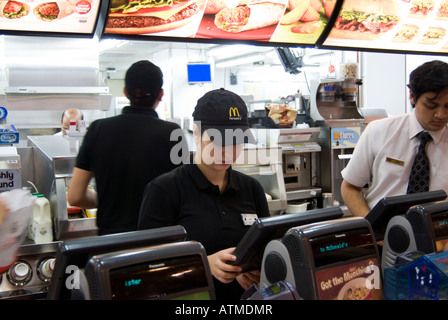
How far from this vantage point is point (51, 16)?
2637 mm

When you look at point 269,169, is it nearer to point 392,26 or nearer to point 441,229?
point 392,26

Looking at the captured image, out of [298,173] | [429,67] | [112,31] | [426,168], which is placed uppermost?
[112,31]

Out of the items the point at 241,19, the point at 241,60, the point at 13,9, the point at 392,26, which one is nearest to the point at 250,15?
the point at 241,19

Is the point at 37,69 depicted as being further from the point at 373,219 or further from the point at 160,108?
the point at 160,108

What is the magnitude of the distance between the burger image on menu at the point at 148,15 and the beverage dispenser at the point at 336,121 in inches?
106

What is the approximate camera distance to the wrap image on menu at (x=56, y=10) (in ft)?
8.59

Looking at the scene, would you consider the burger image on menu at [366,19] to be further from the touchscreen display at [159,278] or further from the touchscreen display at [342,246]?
the touchscreen display at [159,278]

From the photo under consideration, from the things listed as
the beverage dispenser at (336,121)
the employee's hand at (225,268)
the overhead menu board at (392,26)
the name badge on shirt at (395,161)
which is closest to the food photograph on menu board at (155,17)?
the overhead menu board at (392,26)

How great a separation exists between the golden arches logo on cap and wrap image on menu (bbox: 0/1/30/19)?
62.8 inches

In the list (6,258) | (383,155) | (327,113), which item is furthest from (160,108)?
(6,258)

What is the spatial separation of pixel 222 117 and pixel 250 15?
63.0 inches

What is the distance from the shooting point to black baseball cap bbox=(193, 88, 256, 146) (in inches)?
61.8
